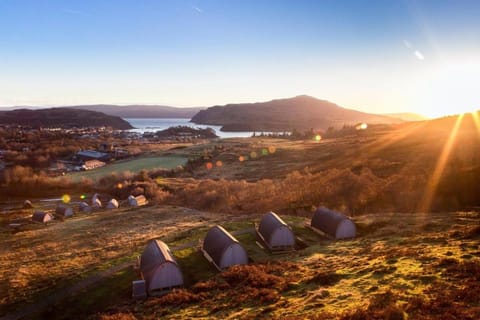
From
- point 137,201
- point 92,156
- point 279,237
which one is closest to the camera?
point 279,237

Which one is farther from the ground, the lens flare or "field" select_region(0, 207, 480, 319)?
"field" select_region(0, 207, 480, 319)

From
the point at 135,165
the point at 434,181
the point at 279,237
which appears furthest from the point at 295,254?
the point at 135,165

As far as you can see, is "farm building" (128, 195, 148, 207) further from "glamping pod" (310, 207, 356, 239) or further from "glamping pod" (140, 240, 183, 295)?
"glamping pod" (140, 240, 183, 295)

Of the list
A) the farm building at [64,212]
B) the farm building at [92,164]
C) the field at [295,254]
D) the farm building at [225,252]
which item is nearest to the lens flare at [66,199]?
the field at [295,254]

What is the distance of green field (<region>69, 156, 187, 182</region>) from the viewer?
499ft

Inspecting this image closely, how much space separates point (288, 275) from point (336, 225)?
16507 mm

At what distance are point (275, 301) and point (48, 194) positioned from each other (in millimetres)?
114001

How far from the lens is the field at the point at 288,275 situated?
81.1 feet

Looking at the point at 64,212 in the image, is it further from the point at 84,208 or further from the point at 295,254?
the point at 295,254

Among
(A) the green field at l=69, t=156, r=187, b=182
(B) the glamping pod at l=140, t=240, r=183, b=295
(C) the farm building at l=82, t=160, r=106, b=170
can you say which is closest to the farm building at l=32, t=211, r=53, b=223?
(B) the glamping pod at l=140, t=240, r=183, b=295

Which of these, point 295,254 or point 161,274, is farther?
point 295,254

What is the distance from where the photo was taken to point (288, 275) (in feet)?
116

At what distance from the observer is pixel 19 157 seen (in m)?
175

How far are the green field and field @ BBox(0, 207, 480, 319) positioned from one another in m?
94.4
